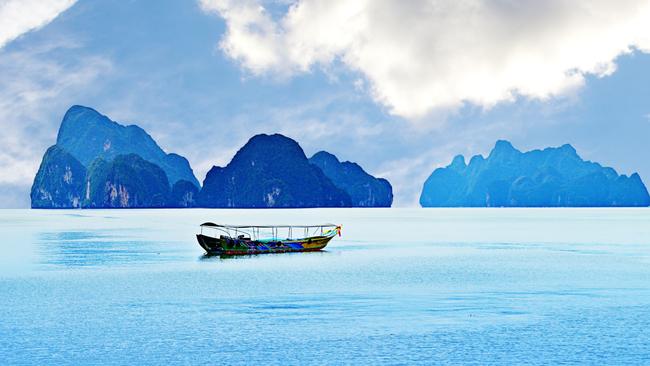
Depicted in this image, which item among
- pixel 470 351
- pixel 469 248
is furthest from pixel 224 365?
pixel 469 248

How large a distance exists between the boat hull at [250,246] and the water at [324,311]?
3.77 metres

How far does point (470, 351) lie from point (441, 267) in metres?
26.7

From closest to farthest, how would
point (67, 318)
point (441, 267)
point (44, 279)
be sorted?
point (67, 318)
point (44, 279)
point (441, 267)

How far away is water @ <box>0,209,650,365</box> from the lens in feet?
71.5

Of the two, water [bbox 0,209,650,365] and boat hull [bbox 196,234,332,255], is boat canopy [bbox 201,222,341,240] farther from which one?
water [bbox 0,209,650,365]

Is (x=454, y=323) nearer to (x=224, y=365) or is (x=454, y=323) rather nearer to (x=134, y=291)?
(x=224, y=365)

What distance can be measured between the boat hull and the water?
377 centimetres

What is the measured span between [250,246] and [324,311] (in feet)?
103

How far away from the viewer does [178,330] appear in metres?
25.1

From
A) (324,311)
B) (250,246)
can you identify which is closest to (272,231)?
(250,246)

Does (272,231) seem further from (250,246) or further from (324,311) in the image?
(324,311)

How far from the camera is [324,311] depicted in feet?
95.6

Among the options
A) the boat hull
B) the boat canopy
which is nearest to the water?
the boat hull

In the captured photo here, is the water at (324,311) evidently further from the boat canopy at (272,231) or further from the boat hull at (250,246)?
the boat canopy at (272,231)
